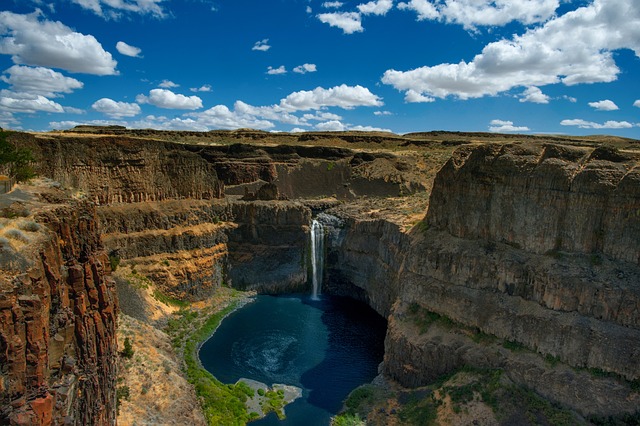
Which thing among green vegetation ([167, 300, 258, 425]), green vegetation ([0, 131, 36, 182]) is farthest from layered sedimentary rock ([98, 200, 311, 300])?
green vegetation ([0, 131, 36, 182])

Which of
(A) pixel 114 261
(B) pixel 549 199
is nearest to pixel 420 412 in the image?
(B) pixel 549 199

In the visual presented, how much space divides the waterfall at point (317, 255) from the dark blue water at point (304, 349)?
3341 millimetres

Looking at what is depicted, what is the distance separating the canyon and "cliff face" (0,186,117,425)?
73 mm

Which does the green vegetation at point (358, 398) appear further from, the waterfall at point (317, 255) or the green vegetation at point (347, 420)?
the waterfall at point (317, 255)

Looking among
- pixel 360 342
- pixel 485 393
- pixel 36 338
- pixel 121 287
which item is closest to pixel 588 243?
pixel 485 393

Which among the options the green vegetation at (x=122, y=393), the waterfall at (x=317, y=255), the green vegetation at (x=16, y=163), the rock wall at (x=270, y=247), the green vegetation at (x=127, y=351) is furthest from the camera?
the waterfall at (x=317, y=255)

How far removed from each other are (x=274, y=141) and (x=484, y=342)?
218 ft

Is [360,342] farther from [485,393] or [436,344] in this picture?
[485,393]

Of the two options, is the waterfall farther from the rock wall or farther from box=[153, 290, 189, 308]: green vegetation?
box=[153, 290, 189, 308]: green vegetation

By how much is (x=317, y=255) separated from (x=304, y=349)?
59.3ft

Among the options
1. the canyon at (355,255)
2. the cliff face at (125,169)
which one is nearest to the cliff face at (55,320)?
the canyon at (355,255)

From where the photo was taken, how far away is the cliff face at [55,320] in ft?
42.4

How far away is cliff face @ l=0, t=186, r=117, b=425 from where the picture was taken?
12.9 metres

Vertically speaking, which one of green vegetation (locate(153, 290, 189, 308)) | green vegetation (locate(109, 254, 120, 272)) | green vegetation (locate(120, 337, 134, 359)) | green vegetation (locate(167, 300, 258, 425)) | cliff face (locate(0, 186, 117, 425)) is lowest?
green vegetation (locate(167, 300, 258, 425))
